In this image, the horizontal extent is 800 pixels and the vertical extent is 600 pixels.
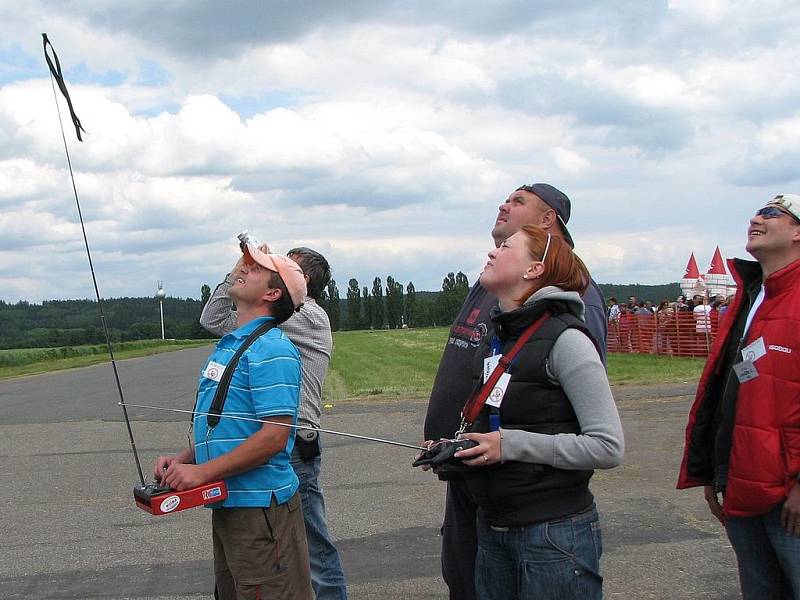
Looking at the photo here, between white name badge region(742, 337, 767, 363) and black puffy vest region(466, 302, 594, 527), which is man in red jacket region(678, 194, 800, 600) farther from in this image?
black puffy vest region(466, 302, 594, 527)

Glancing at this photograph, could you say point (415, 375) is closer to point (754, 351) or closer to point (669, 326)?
point (669, 326)

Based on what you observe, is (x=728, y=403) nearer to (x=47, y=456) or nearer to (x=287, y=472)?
(x=287, y=472)

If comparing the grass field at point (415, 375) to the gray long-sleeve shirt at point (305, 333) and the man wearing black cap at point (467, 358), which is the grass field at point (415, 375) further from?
the man wearing black cap at point (467, 358)

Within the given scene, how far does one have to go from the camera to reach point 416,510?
7094mm

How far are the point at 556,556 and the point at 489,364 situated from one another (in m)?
0.65

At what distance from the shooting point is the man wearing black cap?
338 centimetres

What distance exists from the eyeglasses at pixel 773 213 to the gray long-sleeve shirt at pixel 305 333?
6.83 feet

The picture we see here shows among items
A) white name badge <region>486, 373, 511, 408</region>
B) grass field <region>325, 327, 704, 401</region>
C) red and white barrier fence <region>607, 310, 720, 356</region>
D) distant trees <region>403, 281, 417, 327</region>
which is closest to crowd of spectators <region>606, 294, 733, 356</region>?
red and white barrier fence <region>607, 310, 720, 356</region>

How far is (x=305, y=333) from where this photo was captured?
14.2 feet

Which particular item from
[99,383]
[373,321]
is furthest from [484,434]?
[373,321]

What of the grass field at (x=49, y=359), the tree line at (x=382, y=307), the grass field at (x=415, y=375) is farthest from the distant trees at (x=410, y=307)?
the grass field at (x=415, y=375)

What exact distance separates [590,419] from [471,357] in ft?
2.55

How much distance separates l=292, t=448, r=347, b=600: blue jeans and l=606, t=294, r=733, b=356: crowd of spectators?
1882 centimetres

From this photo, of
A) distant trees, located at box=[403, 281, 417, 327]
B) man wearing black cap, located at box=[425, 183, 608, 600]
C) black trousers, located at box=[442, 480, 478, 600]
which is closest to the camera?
man wearing black cap, located at box=[425, 183, 608, 600]
